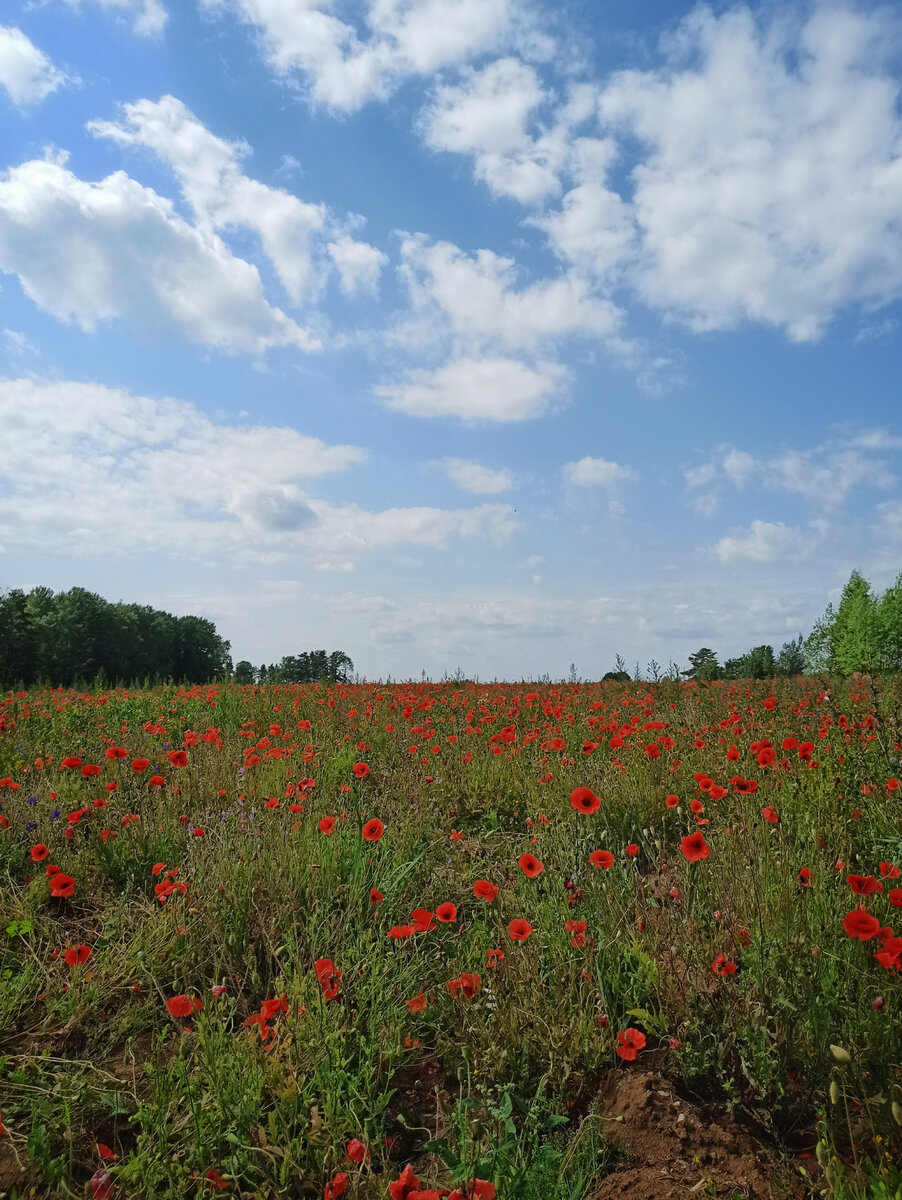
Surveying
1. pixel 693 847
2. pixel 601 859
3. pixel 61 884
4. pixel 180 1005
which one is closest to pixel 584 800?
pixel 601 859

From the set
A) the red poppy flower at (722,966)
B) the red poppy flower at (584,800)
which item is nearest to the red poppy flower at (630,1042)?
the red poppy flower at (722,966)

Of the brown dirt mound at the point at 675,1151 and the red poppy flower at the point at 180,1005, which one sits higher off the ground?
the red poppy flower at the point at 180,1005

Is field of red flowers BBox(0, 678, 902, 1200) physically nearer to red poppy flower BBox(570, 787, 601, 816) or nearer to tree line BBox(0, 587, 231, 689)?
red poppy flower BBox(570, 787, 601, 816)

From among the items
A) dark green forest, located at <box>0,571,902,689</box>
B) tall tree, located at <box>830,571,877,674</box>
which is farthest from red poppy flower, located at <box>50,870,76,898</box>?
tall tree, located at <box>830,571,877,674</box>

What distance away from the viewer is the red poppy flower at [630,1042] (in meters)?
2.43

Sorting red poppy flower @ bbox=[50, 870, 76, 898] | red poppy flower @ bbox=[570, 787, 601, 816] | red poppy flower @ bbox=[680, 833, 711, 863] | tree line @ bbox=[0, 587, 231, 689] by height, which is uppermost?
tree line @ bbox=[0, 587, 231, 689]

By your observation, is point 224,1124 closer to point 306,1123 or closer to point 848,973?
point 306,1123

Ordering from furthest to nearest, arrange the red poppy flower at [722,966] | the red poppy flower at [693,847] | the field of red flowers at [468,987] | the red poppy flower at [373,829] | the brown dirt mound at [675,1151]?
the red poppy flower at [373,829] < the red poppy flower at [693,847] < the red poppy flower at [722,966] < the field of red flowers at [468,987] < the brown dirt mound at [675,1151]

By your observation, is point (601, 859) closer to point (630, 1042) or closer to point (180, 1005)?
point (630, 1042)

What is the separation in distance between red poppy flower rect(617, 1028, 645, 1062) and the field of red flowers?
2 centimetres

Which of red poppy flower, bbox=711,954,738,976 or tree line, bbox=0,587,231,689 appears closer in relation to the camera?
red poppy flower, bbox=711,954,738,976

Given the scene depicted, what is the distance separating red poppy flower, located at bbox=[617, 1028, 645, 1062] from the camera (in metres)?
2.43

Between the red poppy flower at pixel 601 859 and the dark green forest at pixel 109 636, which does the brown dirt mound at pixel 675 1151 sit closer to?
the red poppy flower at pixel 601 859

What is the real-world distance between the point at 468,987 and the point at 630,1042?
24.0 inches
